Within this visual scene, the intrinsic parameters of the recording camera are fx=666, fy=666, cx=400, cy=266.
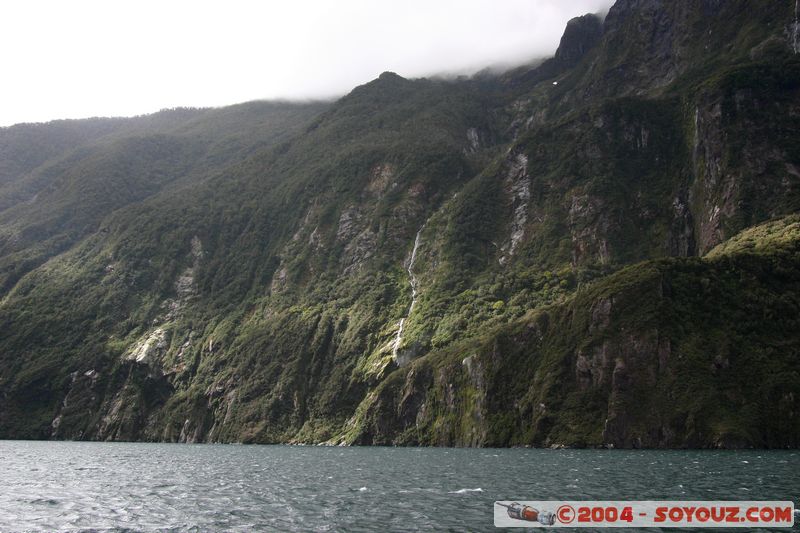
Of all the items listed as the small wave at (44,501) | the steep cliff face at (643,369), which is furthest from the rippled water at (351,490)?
the steep cliff face at (643,369)

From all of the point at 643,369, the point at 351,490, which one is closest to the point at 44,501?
the point at 351,490

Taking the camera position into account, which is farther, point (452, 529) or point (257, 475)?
point (257, 475)

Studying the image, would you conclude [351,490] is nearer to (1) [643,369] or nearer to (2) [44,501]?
(2) [44,501]

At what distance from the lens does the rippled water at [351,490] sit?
4725 cm

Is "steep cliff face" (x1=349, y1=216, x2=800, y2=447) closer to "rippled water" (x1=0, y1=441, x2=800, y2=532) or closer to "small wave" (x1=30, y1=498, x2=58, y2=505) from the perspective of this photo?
"rippled water" (x1=0, y1=441, x2=800, y2=532)

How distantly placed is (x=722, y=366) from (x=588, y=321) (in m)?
28.8

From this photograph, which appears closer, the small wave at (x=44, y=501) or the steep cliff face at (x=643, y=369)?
the small wave at (x=44, y=501)

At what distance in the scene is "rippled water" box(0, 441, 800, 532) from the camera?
155 ft

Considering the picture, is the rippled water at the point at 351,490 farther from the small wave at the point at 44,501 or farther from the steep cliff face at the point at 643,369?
the steep cliff face at the point at 643,369

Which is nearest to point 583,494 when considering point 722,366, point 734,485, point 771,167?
point 734,485

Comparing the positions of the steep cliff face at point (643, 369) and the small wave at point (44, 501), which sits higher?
the steep cliff face at point (643, 369)

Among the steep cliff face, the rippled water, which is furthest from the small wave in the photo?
the steep cliff face

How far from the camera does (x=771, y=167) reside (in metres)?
188

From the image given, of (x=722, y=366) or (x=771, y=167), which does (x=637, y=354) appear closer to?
(x=722, y=366)
